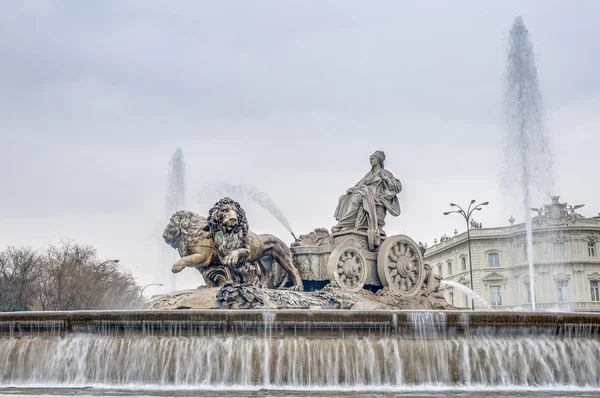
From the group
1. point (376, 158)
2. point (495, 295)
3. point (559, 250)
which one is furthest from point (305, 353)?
point (495, 295)

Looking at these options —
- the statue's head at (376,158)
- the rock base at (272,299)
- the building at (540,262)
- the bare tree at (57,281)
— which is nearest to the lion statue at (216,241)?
the rock base at (272,299)

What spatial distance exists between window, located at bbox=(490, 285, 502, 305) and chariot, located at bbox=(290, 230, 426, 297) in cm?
5953

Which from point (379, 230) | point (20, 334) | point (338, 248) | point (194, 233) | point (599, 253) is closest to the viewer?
point (20, 334)

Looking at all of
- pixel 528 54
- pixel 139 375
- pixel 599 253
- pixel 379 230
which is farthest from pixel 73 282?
pixel 599 253

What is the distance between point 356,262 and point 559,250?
58.0 m

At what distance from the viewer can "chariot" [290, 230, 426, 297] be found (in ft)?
53.1

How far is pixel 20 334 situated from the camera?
1139 centimetres

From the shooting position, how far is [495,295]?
7431cm

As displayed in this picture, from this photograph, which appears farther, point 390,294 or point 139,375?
point 390,294

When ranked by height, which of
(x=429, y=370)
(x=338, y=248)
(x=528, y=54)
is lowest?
(x=429, y=370)

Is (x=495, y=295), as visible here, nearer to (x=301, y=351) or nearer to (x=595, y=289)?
(x=595, y=289)

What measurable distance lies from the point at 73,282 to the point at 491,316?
4618 cm

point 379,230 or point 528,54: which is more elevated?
point 528,54

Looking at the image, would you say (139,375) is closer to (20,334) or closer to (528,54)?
(20,334)
